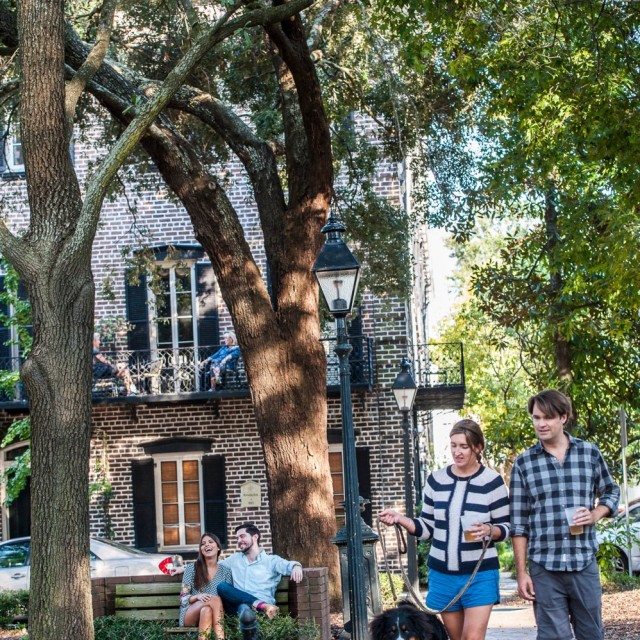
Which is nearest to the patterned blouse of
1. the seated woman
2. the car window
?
the seated woman

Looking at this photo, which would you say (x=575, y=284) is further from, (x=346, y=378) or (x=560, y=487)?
(x=560, y=487)

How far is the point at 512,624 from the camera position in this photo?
14117 mm

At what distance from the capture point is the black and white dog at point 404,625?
5.42 metres

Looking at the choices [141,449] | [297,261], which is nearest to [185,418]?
[141,449]

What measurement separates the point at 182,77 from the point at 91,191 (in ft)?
4.96

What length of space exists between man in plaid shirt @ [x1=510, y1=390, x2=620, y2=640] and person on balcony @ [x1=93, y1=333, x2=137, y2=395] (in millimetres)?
17451

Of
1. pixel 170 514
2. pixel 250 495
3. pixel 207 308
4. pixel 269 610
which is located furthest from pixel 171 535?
pixel 269 610

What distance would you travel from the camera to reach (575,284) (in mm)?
13727

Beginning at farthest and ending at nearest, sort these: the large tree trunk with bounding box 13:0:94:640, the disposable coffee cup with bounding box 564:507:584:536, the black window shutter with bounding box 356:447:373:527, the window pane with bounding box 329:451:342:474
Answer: the black window shutter with bounding box 356:447:373:527 → the window pane with bounding box 329:451:342:474 → the large tree trunk with bounding box 13:0:94:640 → the disposable coffee cup with bounding box 564:507:584:536

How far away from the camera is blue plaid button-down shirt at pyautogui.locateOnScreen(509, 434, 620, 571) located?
5844 mm

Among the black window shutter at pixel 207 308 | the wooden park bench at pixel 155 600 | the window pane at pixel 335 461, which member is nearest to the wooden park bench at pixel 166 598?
the wooden park bench at pixel 155 600

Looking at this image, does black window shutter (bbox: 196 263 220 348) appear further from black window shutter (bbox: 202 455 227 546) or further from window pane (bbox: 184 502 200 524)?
window pane (bbox: 184 502 200 524)

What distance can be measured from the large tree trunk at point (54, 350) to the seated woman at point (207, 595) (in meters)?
1.18

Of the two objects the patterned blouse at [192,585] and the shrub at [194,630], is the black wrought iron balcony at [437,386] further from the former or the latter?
the shrub at [194,630]
